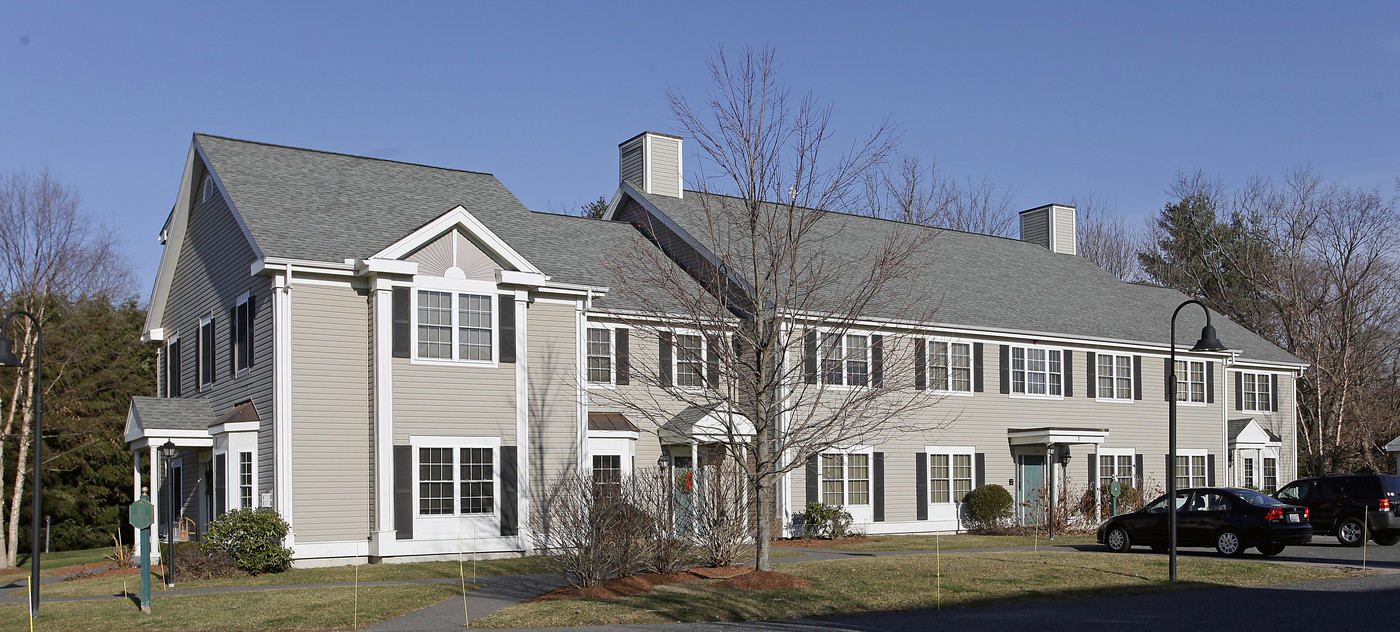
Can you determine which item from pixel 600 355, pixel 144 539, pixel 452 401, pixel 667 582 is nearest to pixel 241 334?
pixel 452 401

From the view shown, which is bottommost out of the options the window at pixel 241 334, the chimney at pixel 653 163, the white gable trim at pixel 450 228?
the window at pixel 241 334

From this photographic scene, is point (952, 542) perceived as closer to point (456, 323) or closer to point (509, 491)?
point (509, 491)

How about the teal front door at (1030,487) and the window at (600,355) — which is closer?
the window at (600,355)

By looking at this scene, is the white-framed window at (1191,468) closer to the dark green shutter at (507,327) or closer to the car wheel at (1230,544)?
the car wheel at (1230,544)

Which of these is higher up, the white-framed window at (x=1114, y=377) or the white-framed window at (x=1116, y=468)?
the white-framed window at (x=1114, y=377)

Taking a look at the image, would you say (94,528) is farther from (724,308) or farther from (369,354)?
(724,308)

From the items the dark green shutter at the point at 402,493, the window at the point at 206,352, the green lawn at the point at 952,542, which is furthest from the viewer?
the green lawn at the point at 952,542

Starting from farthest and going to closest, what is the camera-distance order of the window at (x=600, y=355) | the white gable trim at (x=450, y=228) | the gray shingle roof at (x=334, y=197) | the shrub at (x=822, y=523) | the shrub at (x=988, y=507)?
the shrub at (x=988, y=507)
the shrub at (x=822, y=523)
the window at (x=600, y=355)
the gray shingle roof at (x=334, y=197)
the white gable trim at (x=450, y=228)

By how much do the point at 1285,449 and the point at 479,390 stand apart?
95.3 ft

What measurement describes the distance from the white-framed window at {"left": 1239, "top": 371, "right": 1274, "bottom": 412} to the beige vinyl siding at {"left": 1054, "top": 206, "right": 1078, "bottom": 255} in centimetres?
720

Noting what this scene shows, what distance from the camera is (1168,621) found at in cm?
1397

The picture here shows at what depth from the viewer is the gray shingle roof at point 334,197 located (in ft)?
73.8

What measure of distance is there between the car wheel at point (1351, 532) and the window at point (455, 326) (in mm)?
19173

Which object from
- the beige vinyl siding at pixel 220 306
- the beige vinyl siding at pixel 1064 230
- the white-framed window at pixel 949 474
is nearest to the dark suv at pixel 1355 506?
the white-framed window at pixel 949 474
